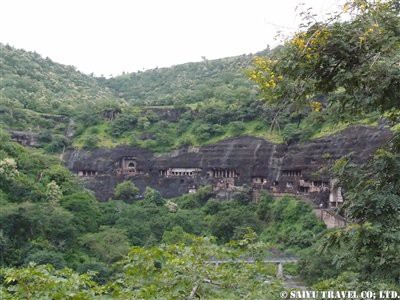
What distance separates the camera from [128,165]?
121ft

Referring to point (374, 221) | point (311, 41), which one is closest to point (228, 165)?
point (311, 41)

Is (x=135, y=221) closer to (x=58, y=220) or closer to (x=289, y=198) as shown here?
(x=58, y=220)

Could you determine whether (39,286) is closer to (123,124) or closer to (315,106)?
(315,106)

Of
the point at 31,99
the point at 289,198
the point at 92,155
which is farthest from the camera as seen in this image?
the point at 31,99

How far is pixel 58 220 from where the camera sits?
64.7 feet

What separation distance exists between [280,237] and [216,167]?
322 inches

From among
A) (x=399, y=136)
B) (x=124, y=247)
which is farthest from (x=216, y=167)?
(x=399, y=136)

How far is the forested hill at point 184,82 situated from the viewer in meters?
45.1

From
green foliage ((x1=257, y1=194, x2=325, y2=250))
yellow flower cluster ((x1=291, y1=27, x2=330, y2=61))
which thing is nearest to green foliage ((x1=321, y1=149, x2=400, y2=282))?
yellow flower cluster ((x1=291, y1=27, x2=330, y2=61))

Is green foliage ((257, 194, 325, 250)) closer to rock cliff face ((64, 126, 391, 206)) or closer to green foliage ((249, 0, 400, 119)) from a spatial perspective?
rock cliff face ((64, 126, 391, 206))

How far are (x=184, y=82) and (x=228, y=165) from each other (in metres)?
29.8

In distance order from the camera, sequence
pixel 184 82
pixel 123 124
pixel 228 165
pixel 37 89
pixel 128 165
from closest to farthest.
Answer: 1. pixel 228 165
2. pixel 128 165
3. pixel 123 124
4. pixel 37 89
5. pixel 184 82

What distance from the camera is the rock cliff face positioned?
89.7 feet

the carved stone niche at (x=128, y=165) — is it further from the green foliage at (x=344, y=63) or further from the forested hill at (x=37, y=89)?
the green foliage at (x=344, y=63)
